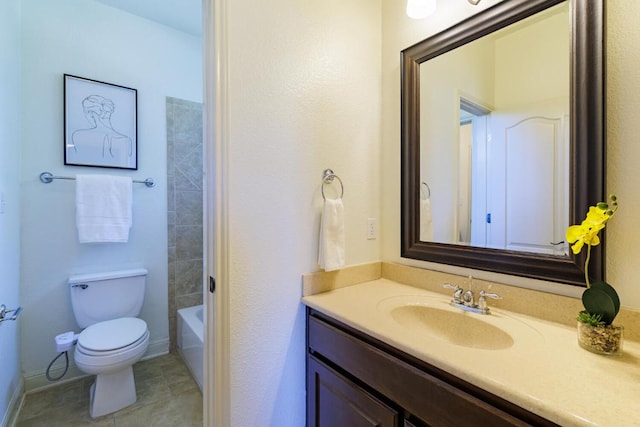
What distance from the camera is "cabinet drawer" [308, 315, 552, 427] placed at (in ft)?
2.04

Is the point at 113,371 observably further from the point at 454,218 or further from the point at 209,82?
the point at 454,218

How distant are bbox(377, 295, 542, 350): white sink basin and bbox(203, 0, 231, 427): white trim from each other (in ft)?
1.93

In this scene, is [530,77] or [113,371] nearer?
[530,77]

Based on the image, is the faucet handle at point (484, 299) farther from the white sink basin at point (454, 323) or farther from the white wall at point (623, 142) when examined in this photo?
the white wall at point (623, 142)

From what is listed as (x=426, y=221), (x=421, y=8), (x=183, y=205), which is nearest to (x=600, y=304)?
(x=426, y=221)

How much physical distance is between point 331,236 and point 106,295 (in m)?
1.71

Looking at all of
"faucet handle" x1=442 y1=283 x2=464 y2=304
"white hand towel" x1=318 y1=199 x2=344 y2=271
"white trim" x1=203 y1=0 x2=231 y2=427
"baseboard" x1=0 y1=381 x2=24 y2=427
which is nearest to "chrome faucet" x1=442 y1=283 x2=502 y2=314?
"faucet handle" x1=442 y1=283 x2=464 y2=304

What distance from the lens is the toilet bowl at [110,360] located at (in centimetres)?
152

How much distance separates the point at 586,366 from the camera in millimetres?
659

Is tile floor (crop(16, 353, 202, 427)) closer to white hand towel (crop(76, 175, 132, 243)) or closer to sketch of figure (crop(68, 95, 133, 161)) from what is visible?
white hand towel (crop(76, 175, 132, 243))

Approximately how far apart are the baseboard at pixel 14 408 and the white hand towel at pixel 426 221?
7.30 feet

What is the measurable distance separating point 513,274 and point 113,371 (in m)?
2.04

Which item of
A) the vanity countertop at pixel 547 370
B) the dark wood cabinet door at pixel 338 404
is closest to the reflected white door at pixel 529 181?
the vanity countertop at pixel 547 370

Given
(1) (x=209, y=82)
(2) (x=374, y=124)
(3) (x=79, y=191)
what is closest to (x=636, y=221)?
(2) (x=374, y=124)
